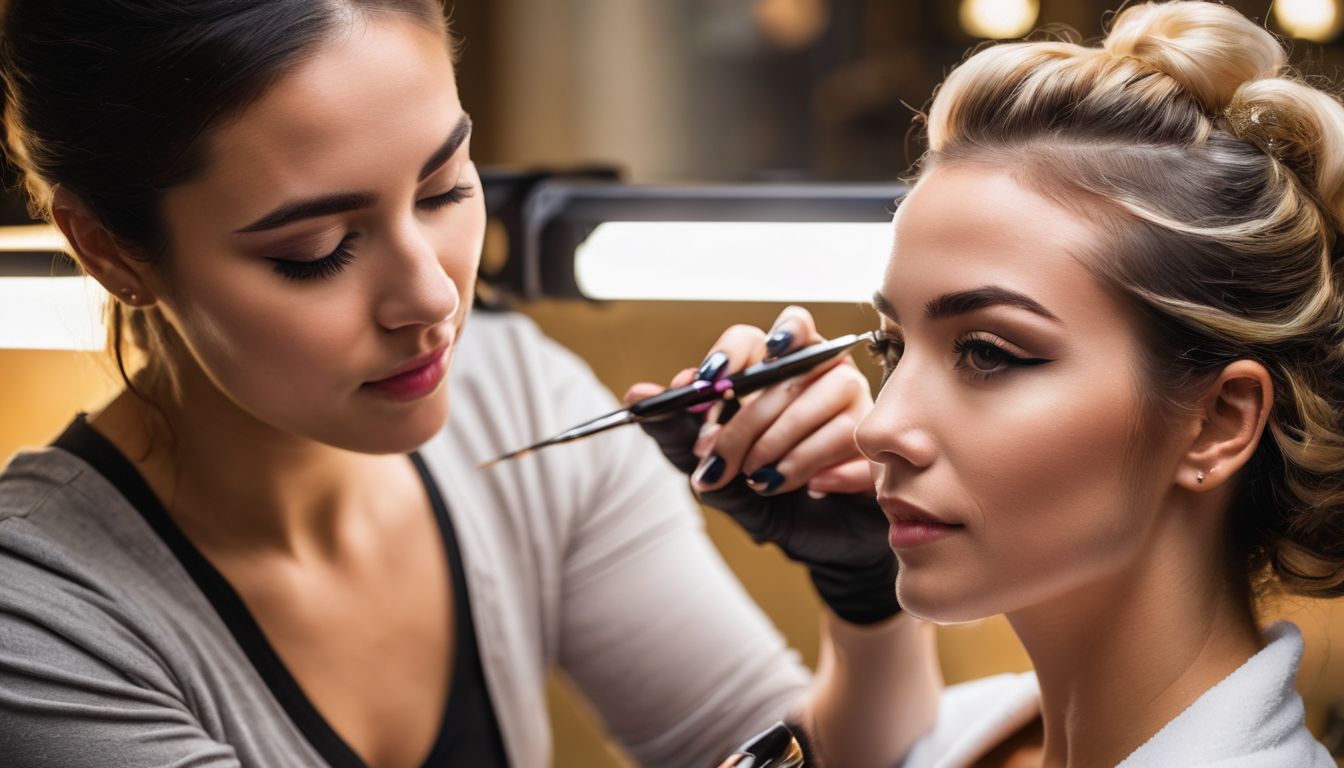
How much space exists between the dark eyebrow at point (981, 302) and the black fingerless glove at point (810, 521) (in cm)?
21

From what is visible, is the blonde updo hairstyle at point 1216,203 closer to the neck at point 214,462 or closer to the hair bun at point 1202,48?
the hair bun at point 1202,48

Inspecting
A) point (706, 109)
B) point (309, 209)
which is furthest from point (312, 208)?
point (706, 109)

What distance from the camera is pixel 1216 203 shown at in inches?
26.7

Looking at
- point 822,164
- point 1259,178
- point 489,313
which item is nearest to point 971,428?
point 1259,178

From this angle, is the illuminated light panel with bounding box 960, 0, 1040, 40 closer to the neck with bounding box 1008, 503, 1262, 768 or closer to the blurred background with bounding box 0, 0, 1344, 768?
the blurred background with bounding box 0, 0, 1344, 768

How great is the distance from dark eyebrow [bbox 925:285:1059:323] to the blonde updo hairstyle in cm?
4

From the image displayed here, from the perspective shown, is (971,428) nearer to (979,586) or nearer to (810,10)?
(979,586)

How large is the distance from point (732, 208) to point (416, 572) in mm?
391

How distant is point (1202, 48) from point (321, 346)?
517 millimetres

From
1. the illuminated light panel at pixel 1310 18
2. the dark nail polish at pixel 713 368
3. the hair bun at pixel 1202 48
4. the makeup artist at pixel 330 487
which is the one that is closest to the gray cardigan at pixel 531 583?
the makeup artist at pixel 330 487

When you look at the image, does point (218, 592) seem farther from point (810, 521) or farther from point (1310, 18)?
point (1310, 18)

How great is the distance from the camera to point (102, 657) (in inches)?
31.8

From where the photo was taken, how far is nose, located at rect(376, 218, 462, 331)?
77 cm

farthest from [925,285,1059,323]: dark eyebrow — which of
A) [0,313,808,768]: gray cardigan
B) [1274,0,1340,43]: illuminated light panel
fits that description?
[1274,0,1340,43]: illuminated light panel
